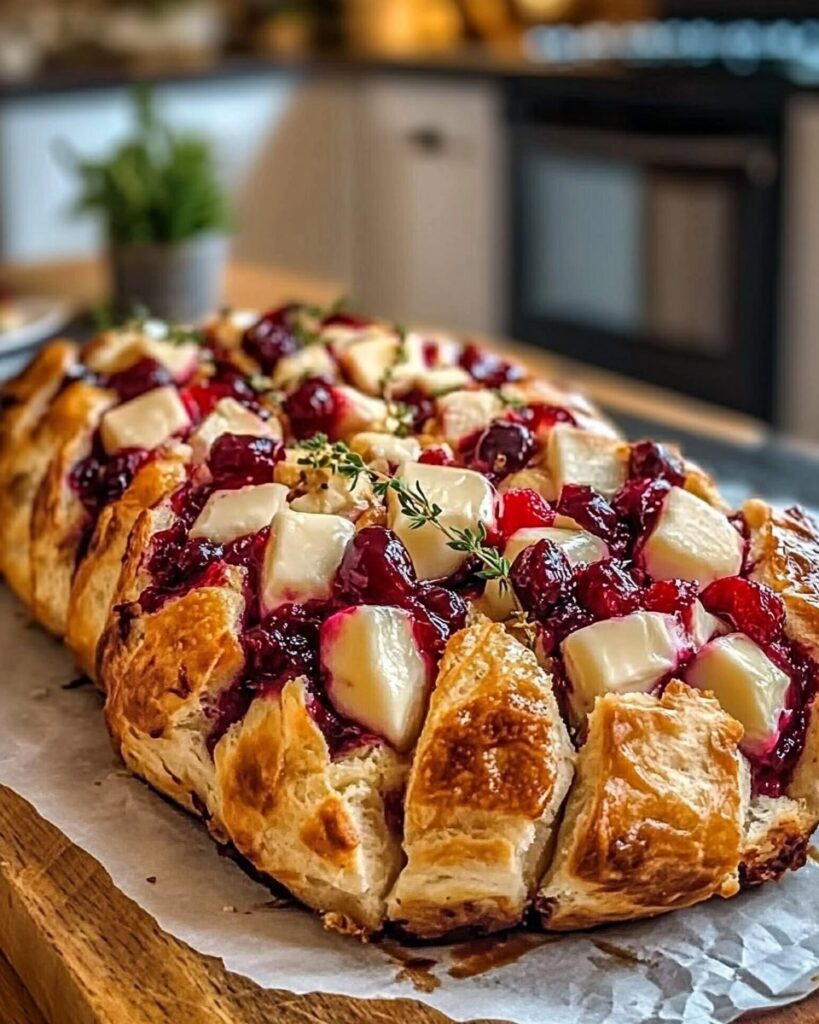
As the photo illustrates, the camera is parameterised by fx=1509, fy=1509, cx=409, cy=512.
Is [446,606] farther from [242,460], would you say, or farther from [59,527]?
[59,527]

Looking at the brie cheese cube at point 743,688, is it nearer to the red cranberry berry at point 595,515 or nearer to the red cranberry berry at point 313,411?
the red cranberry berry at point 595,515

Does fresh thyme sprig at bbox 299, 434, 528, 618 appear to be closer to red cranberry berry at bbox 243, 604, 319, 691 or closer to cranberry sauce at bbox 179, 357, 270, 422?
red cranberry berry at bbox 243, 604, 319, 691

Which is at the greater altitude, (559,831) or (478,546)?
(478,546)

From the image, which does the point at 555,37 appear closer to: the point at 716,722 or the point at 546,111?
the point at 546,111

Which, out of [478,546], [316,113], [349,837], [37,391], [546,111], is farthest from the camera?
[316,113]

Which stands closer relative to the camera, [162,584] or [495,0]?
[162,584]

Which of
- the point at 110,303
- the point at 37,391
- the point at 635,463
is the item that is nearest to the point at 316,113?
the point at 110,303
